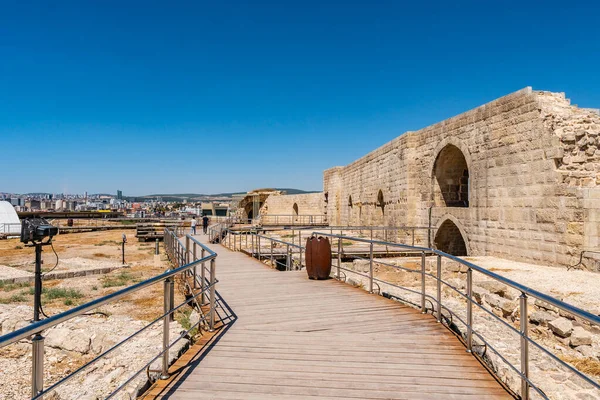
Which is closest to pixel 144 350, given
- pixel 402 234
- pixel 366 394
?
pixel 366 394

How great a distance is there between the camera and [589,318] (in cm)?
214

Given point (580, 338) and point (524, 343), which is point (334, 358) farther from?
point (580, 338)

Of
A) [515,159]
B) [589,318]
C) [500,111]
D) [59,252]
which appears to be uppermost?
[500,111]

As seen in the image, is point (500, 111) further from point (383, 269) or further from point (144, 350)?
point (144, 350)

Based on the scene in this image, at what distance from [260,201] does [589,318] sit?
154 ft

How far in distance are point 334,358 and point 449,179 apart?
12.8 metres

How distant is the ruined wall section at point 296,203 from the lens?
1373 inches

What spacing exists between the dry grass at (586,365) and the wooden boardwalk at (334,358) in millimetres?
2073

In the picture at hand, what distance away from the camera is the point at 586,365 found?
5.18m

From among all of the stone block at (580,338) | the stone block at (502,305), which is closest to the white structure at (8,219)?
the stone block at (502,305)

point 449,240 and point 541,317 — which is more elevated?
point 449,240

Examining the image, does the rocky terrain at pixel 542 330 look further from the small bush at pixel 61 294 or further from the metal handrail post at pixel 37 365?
the small bush at pixel 61 294

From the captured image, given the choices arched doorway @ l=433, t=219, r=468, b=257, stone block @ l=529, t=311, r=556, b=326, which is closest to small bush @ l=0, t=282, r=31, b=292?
stone block @ l=529, t=311, r=556, b=326

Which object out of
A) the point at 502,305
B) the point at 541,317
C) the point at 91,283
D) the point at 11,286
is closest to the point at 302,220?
the point at 91,283
